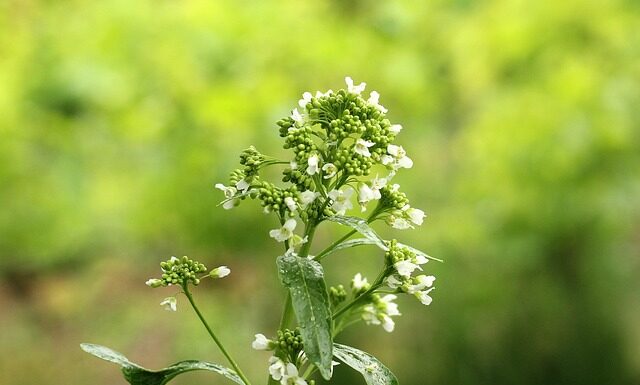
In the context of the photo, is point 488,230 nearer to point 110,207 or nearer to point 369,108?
point 110,207

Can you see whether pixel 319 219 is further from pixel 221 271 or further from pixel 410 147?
pixel 410 147

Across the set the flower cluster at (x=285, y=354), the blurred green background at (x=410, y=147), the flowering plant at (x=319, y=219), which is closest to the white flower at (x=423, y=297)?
the flowering plant at (x=319, y=219)

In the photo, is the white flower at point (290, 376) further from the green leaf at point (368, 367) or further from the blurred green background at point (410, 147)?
the blurred green background at point (410, 147)

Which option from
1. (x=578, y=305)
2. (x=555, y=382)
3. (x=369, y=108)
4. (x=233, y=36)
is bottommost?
(x=369, y=108)

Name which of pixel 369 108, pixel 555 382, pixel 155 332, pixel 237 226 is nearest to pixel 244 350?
pixel 237 226

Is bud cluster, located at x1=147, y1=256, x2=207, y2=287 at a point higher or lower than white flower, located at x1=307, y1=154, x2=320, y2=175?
lower

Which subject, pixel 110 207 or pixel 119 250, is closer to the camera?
pixel 110 207

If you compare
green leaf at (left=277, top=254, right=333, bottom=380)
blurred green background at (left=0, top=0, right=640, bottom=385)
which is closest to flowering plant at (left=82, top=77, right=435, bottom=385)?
green leaf at (left=277, top=254, right=333, bottom=380)

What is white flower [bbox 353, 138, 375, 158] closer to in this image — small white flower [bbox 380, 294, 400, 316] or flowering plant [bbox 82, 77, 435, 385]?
flowering plant [bbox 82, 77, 435, 385]
